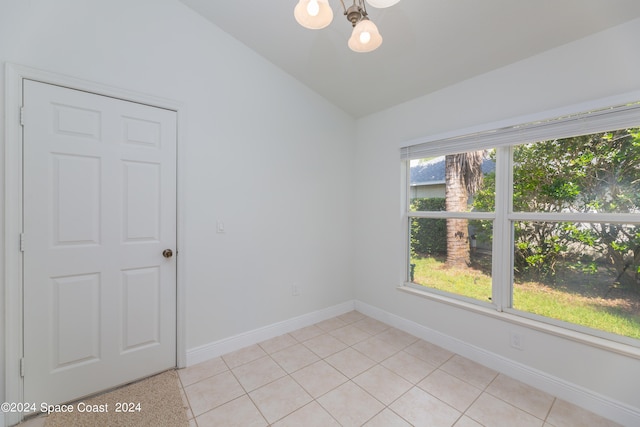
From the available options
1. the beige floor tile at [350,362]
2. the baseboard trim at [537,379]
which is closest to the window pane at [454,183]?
the baseboard trim at [537,379]

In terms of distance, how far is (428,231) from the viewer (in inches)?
105

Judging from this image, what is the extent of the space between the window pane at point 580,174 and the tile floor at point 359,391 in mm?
1334

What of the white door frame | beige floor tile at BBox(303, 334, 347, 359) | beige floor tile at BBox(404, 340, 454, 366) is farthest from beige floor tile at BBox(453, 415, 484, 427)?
the white door frame

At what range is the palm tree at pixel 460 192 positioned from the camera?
2.32m

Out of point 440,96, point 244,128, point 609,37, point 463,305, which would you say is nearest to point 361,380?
point 463,305

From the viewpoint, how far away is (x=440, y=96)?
7.93ft

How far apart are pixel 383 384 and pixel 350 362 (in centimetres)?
35

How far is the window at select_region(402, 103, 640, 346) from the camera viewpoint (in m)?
1.64

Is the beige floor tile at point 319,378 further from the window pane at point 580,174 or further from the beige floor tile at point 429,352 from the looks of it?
the window pane at point 580,174

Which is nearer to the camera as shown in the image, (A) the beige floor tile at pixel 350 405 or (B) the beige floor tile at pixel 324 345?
(A) the beige floor tile at pixel 350 405

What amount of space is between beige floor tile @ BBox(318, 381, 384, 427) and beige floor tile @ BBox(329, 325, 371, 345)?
2.15ft

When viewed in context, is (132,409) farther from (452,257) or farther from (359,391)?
(452,257)

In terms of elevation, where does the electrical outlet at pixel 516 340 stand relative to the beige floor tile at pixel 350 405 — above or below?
above

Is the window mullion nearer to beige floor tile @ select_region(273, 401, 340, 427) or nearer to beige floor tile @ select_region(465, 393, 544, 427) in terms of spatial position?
beige floor tile @ select_region(465, 393, 544, 427)
